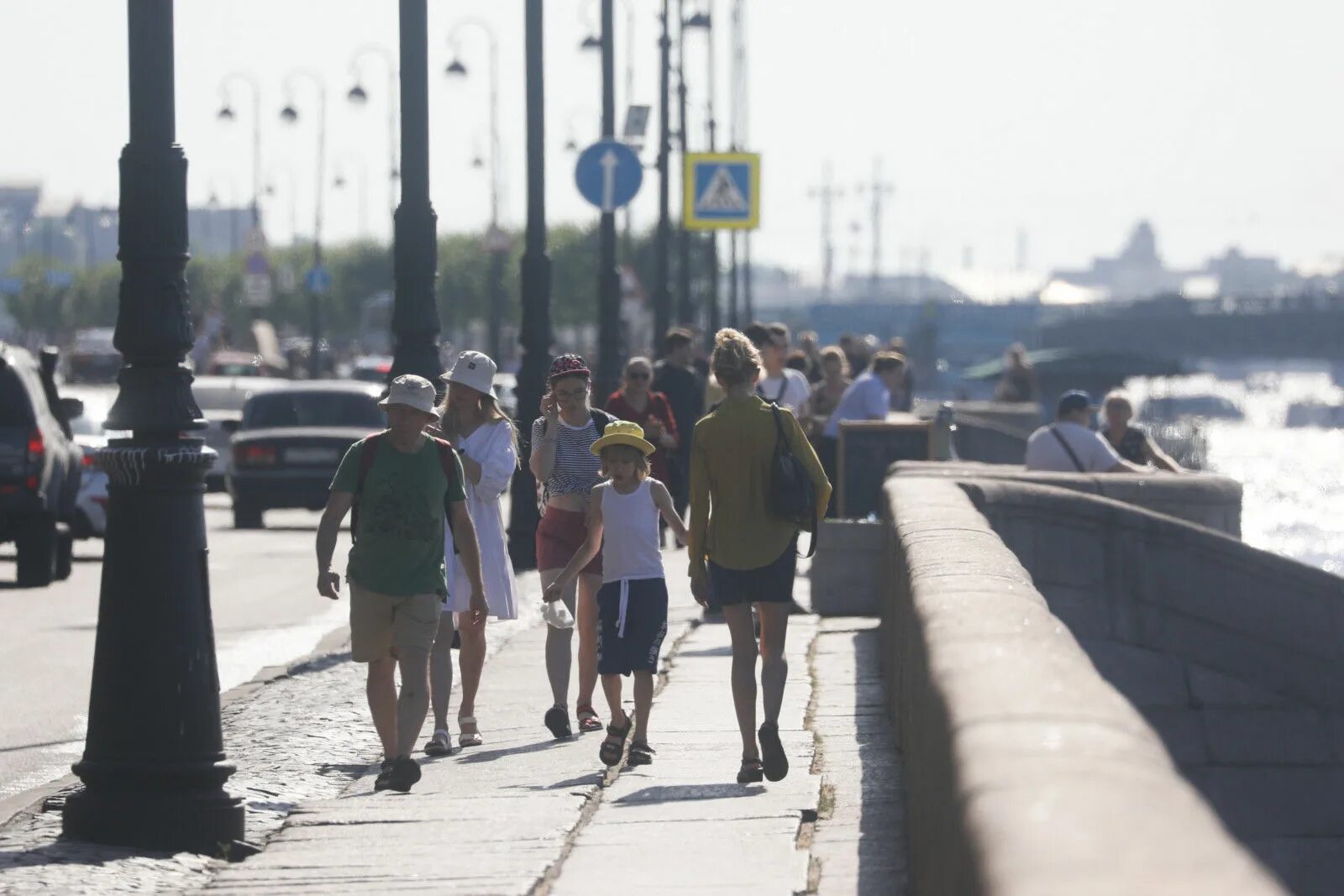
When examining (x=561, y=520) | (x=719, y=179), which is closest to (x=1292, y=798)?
(x=561, y=520)

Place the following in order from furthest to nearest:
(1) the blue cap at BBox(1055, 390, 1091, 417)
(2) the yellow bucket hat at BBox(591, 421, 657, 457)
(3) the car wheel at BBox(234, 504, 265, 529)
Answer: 1. (3) the car wheel at BBox(234, 504, 265, 529)
2. (1) the blue cap at BBox(1055, 390, 1091, 417)
3. (2) the yellow bucket hat at BBox(591, 421, 657, 457)

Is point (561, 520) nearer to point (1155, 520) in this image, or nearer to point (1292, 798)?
point (1155, 520)

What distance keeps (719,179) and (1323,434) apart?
116491mm

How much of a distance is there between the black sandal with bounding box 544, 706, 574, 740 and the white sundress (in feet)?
1.46

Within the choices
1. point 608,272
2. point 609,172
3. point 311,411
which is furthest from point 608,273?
point 311,411

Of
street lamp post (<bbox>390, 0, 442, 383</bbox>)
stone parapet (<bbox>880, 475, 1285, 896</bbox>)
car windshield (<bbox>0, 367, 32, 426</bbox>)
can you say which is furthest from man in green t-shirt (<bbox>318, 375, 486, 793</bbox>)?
car windshield (<bbox>0, 367, 32, 426</bbox>)

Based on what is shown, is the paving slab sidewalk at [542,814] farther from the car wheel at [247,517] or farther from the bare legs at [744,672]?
the car wheel at [247,517]

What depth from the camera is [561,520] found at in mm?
10180

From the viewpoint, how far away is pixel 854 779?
8.34 metres

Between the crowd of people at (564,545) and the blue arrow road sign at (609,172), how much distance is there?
11501 mm

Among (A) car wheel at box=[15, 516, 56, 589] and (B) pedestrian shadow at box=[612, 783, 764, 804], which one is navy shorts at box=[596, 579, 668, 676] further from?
(A) car wheel at box=[15, 516, 56, 589]

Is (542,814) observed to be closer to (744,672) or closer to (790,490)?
(744,672)

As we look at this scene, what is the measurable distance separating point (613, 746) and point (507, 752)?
66 centimetres

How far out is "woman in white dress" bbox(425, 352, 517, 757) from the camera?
9695 millimetres
